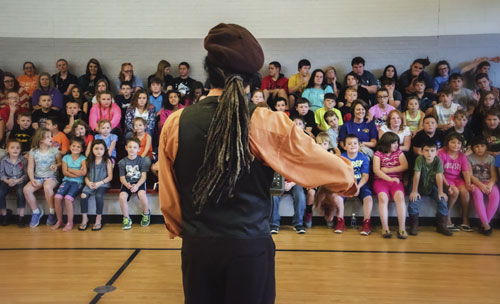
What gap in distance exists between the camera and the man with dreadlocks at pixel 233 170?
131 centimetres

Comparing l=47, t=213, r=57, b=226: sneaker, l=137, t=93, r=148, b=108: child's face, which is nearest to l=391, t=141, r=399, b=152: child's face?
l=137, t=93, r=148, b=108: child's face

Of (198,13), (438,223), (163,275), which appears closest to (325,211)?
(438,223)

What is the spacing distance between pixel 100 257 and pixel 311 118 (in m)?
3.21

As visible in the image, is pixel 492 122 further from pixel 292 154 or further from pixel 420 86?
pixel 292 154

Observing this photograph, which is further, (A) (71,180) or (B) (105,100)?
Answer: (B) (105,100)

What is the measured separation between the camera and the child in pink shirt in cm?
474

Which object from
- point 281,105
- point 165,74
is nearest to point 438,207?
point 281,105

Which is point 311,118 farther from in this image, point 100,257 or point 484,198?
point 100,257

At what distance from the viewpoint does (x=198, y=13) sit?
698cm

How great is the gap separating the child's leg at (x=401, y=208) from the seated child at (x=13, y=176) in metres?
4.26

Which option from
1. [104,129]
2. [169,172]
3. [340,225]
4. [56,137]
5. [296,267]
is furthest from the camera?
[56,137]

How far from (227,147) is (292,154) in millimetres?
217

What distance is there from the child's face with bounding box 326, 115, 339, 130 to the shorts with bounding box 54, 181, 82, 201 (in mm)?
3137

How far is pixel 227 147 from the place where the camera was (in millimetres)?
1297
